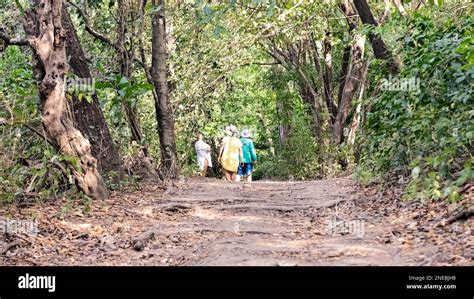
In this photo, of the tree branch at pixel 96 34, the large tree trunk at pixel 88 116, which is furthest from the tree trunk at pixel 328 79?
the large tree trunk at pixel 88 116

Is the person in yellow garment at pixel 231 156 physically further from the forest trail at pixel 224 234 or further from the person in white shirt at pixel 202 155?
the forest trail at pixel 224 234

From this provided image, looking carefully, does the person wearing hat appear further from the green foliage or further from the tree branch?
the green foliage

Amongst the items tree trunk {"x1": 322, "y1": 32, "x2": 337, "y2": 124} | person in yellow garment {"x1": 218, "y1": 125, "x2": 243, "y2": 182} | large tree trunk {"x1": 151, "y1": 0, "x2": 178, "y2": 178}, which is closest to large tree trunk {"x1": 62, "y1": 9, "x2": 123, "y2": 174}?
large tree trunk {"x1": 151, "y1": 0, "x2": 178, "y2": 178}

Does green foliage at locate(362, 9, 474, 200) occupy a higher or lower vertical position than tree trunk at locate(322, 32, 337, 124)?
lower

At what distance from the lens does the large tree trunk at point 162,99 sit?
13969mm

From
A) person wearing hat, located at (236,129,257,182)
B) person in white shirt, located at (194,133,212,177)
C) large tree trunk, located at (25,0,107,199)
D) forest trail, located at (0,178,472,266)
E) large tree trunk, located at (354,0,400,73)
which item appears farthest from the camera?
person in white shirt, located at (194,133,212,177)

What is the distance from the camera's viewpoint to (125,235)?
8.01m

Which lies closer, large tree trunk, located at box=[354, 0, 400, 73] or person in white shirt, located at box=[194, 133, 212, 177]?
large tree trunk, located at box=[354, 0, 400, 73]

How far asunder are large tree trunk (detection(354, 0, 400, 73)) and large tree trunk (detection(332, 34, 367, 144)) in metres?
6.30

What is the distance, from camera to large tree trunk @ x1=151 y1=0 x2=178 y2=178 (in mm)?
13969

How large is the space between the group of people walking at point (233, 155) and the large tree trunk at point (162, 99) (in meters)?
2.22

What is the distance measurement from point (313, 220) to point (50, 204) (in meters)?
3.53
